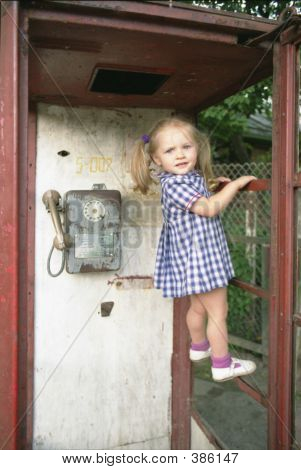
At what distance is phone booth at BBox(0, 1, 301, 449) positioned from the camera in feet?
4.24

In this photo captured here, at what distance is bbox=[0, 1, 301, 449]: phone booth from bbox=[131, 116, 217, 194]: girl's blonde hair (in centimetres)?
20

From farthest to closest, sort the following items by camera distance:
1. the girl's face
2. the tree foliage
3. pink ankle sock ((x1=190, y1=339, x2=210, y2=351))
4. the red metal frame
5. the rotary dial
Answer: the tree foliage
the red metal frame
the rotary dial
pink ankle sock ((x1=190, y1=339, x2=210, y2=351))
the girl's face

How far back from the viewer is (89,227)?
2104 mm

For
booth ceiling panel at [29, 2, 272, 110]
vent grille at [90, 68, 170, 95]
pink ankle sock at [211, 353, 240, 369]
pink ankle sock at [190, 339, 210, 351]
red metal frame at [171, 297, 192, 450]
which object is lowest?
red metal frame at [171, 297, 192, 450]

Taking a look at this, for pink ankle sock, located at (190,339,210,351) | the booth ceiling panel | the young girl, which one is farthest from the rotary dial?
pink ankle sock, located at (190,339,210,351)

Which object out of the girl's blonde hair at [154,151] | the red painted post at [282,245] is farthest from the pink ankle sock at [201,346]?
the girl's blonde hair at [154,151]

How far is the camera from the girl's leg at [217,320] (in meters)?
1.82

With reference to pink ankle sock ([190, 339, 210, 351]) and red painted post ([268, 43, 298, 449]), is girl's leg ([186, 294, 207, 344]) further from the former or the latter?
red painted post ([268, 43, 298, 449])

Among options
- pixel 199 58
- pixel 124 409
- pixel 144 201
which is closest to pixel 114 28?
pixel 199 58

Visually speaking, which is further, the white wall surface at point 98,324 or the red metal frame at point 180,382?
the red metal frame at point 180,382

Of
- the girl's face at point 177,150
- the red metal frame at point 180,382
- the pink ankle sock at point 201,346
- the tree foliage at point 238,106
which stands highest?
the tree foliage at point 238,106

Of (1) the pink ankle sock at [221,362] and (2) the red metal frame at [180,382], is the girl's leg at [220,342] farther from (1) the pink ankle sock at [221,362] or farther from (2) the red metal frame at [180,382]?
(2) the red metal frame at [180,382]

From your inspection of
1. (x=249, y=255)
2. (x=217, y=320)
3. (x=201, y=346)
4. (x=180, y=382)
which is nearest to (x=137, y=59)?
(x=217, y=320)

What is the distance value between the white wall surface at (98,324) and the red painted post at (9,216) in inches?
34.3
